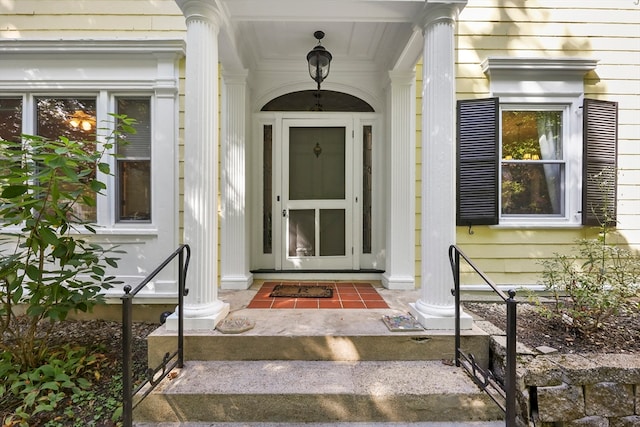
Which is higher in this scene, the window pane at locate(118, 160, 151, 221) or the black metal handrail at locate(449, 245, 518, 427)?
the window pane at locate(118, 160, 151, 221)

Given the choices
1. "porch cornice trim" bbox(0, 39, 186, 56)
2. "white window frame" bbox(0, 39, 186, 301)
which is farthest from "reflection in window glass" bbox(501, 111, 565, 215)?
"porch cornice trim" bbox(0, 39, 186, 56)

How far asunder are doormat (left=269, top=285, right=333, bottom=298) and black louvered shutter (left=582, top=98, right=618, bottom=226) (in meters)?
2.89

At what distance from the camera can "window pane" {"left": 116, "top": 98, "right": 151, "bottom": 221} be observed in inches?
143

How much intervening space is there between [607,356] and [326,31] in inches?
138

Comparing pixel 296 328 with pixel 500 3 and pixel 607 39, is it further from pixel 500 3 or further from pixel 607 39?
pixel 607 39

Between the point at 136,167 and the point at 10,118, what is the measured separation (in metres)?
1.46

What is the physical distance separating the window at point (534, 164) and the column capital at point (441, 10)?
127 centimetres

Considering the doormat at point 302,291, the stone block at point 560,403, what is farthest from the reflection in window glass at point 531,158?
the doormat at point 302,291

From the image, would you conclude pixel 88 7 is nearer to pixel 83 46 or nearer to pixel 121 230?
pixel 83 46

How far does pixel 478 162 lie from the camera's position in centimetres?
359

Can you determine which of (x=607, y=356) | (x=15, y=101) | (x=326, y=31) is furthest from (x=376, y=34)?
(x=15, y=101)

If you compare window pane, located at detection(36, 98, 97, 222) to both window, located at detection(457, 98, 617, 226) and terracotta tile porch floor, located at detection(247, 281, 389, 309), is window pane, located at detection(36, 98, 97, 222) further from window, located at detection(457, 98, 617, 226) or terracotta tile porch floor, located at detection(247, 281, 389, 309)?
window, located at detection(457, 98, 617, 226)

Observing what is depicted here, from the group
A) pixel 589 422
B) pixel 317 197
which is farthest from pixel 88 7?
pixel 589 422

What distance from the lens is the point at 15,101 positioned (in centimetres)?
363
